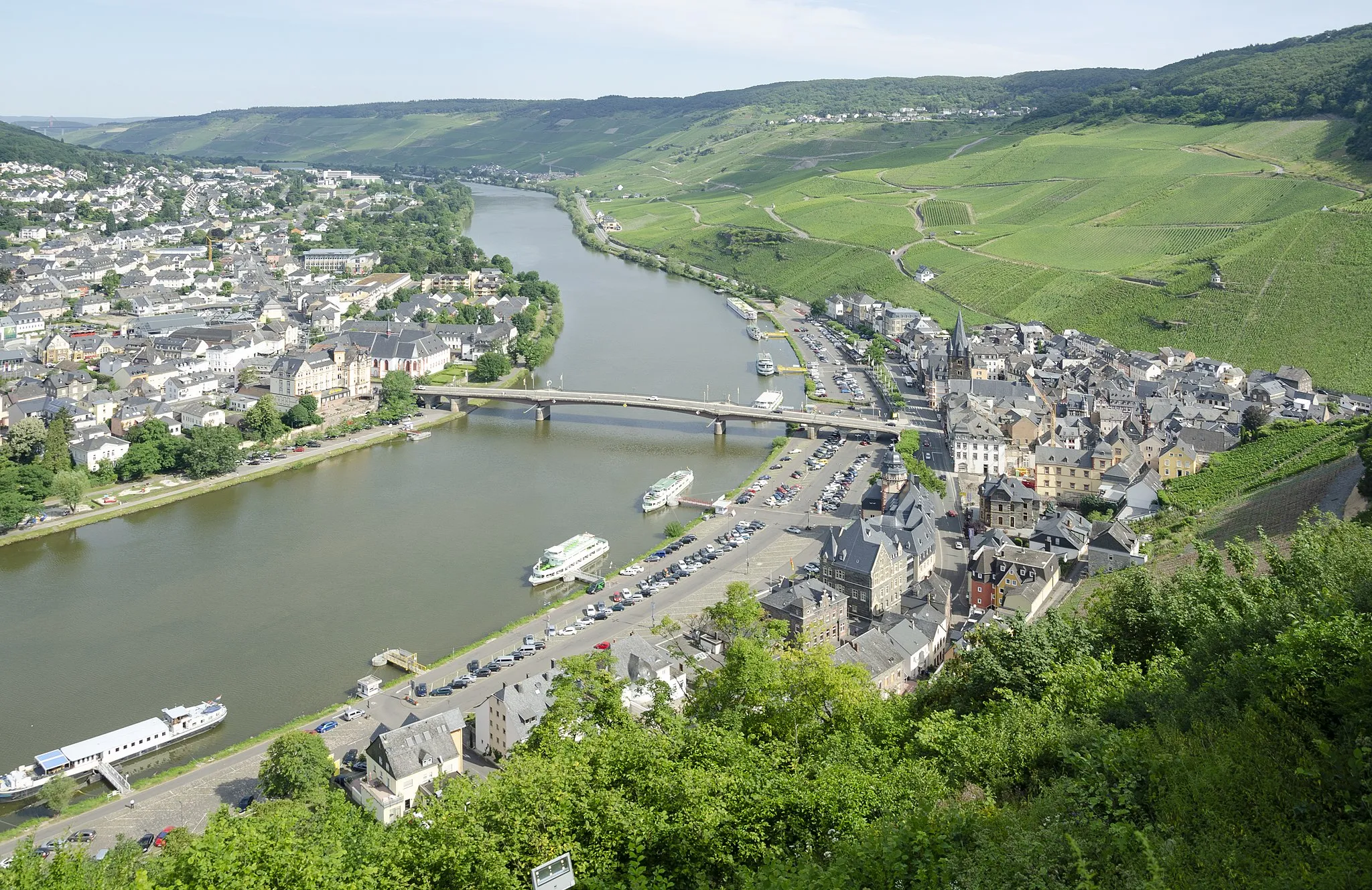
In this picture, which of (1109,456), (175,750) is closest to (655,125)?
(1109,456)

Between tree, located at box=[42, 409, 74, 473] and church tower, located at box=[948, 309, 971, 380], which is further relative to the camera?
church tower, located at box=[948, 309, 971, 380]

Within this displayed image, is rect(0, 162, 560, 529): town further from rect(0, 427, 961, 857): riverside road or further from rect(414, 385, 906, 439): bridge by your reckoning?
rect(0, 427, 961, 857): riverside road

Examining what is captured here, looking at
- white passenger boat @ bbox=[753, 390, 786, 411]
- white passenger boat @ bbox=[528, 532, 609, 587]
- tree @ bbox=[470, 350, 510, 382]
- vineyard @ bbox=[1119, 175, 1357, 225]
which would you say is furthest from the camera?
vineyard @ bbox=[1119, 175, 1357, 225]

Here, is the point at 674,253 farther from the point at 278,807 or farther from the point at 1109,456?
the point at 278,807

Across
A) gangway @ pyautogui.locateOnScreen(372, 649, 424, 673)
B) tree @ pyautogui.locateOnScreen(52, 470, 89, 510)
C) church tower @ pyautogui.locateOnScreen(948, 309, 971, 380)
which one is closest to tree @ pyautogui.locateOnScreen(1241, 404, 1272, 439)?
church tower @ pyautogui.locateOnScreen(948, 309, 971, 380)

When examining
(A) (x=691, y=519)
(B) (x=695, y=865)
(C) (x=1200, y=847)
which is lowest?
(A) (x=691, y=519)

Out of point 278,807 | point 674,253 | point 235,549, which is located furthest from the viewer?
point 674,253
